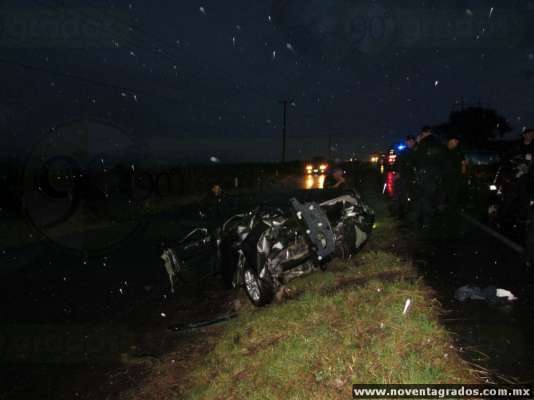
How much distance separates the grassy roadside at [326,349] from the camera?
134 inches

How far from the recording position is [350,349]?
12.5 ft

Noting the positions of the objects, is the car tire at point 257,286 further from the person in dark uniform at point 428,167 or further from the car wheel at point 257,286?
the person in dark uniform at point 428,167

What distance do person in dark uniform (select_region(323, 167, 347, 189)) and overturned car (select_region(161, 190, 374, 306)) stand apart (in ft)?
4.57

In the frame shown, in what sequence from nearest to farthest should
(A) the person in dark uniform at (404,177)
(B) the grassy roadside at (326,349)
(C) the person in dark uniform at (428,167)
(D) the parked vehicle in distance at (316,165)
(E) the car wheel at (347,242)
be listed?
1. (B) the grassy roadside at (326,349)
2. (E) the car wheel at (347,242)
3. (C) the person in dark uniform at (428,167)
4. (A) the person in dark uniform at (404,177)
5. (D) the parked vehicle in distance at (316,165)

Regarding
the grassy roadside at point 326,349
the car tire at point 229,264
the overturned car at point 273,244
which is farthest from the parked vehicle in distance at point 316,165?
the grassy roadside at point 326,349

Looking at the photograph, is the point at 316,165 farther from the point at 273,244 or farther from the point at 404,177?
the point at 273,244

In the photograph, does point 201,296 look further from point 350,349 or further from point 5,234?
point 5,234

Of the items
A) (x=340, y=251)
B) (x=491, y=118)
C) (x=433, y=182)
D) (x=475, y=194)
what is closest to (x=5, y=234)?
(x=340, y=251)

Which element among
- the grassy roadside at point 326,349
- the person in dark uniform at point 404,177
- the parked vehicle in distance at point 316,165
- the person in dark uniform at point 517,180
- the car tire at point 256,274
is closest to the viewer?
the grassy roadside at point 326,349

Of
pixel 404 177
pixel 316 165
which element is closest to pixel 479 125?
pixel 316 165

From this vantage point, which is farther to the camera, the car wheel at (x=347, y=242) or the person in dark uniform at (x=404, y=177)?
the person in dark uniform at (x=404, y=177)

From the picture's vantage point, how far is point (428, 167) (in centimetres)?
838

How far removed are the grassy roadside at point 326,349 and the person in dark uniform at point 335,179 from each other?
256cm

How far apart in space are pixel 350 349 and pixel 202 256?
2.99 m
